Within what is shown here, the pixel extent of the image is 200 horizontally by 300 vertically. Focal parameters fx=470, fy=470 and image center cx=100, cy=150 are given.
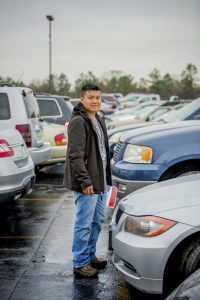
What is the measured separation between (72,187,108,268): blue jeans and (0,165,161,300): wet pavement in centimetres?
23

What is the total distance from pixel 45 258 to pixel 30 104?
4.21m

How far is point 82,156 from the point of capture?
4.25 meters

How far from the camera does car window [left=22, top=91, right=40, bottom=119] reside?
8516 millimetres

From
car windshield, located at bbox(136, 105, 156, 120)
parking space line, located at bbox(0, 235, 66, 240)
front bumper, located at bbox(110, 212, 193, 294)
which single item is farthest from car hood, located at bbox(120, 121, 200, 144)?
car windshield, located at bbox(136, 105, 156, 120)

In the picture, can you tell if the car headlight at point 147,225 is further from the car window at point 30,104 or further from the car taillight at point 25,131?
the car window at point 30,104

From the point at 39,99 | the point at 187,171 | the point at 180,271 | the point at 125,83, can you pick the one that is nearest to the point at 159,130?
the point at 187,171

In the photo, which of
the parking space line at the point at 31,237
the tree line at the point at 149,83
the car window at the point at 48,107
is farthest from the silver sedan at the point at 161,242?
the tree line at the point at 149,83

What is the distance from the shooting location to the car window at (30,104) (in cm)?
852

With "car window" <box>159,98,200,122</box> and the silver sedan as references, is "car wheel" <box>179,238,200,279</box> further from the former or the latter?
"car window" <box>159,98,200,122</box>

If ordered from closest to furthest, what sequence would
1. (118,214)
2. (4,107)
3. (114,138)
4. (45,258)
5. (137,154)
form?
(118,214) → (45,258) → (137,154) → (4,107) → (114,138)

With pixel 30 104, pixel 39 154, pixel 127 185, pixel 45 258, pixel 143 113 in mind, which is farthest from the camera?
pixel 143 113

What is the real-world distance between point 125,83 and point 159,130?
254 ft

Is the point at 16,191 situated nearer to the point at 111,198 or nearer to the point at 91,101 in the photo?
the point at 111,198

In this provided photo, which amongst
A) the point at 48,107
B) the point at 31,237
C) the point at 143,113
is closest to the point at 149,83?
the point at 143,113
